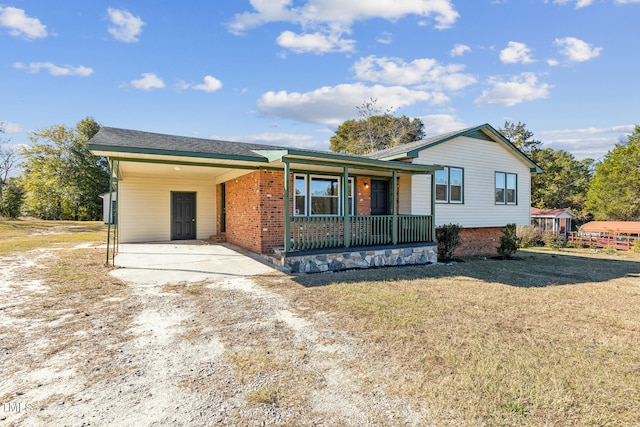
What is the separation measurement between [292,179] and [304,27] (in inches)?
293

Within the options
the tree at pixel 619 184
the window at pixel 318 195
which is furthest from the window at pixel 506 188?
the tree at pixel 619 184

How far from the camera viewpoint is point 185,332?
398cm

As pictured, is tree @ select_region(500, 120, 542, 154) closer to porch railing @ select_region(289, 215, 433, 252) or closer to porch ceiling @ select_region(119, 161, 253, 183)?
porch railing @ select_region(289, 215, 433, 252)

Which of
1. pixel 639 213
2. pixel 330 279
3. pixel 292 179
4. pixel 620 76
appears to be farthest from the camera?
pixel 639 213

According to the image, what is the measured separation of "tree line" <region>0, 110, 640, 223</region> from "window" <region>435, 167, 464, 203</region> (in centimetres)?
1448

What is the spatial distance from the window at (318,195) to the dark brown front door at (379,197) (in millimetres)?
1148

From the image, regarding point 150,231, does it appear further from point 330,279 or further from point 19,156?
point 19,156

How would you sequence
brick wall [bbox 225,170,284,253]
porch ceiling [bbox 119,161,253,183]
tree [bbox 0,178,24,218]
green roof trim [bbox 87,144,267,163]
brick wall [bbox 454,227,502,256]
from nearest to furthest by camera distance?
green roof trim [bbox 87,144,267,163], brick wall [bbox 225,170,284,253], porch ceiling [bbox 119,161,253,183], brick wall [bbox 454,227,502,256], tree [bbox 0,178,24,218]

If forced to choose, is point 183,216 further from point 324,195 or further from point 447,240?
point 447,240

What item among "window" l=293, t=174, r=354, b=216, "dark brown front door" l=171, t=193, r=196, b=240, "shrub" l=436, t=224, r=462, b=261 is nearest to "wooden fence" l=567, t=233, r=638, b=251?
"shrub" l=436, t=224, r=462, b=261

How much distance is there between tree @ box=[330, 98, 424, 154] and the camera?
3375cm

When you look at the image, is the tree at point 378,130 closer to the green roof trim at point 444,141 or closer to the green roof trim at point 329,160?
the green roof trim at point 444,141

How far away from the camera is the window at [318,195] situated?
33.1 feet

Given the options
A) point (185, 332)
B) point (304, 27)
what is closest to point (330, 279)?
point (185, 332)
